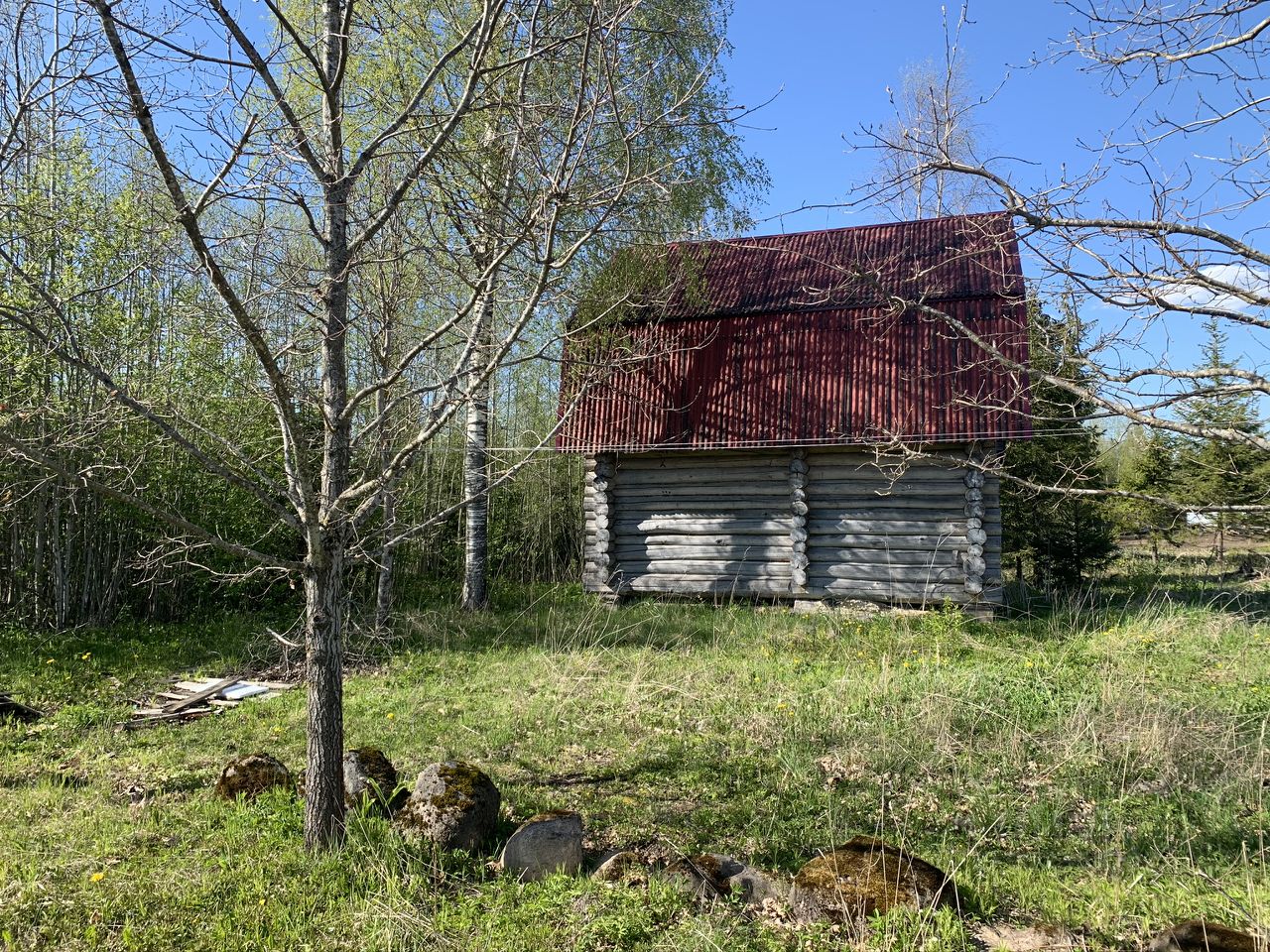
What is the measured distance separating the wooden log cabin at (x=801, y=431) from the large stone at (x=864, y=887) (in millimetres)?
7706

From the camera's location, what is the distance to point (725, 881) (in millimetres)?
3750

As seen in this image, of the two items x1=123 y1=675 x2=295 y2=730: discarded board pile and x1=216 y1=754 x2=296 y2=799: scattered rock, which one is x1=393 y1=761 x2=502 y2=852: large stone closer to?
x1=216 y1=754 x2=296 y2=799: scattered rock

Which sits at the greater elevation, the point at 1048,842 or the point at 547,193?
the point at 547,193

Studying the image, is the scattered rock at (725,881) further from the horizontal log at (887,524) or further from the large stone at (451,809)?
the horizontal log at (887,524)

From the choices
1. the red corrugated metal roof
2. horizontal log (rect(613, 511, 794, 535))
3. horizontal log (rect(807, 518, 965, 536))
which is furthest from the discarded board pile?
horizontal log (rect(807, 518, 965, 536))

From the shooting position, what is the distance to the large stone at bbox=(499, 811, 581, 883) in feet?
12.8

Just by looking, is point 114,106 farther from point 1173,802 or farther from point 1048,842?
point 1173,802

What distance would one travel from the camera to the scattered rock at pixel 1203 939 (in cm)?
297

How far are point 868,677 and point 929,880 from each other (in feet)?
11.9

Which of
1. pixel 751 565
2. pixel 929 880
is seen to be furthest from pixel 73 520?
pixel 929 880

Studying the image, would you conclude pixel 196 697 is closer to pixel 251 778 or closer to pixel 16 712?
pixel 16 712

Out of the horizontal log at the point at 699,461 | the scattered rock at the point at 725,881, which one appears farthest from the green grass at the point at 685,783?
the horizontal log at the point at 699,461

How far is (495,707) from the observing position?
6941 millimetres

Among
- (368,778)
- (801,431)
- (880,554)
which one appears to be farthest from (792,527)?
(368,778)
